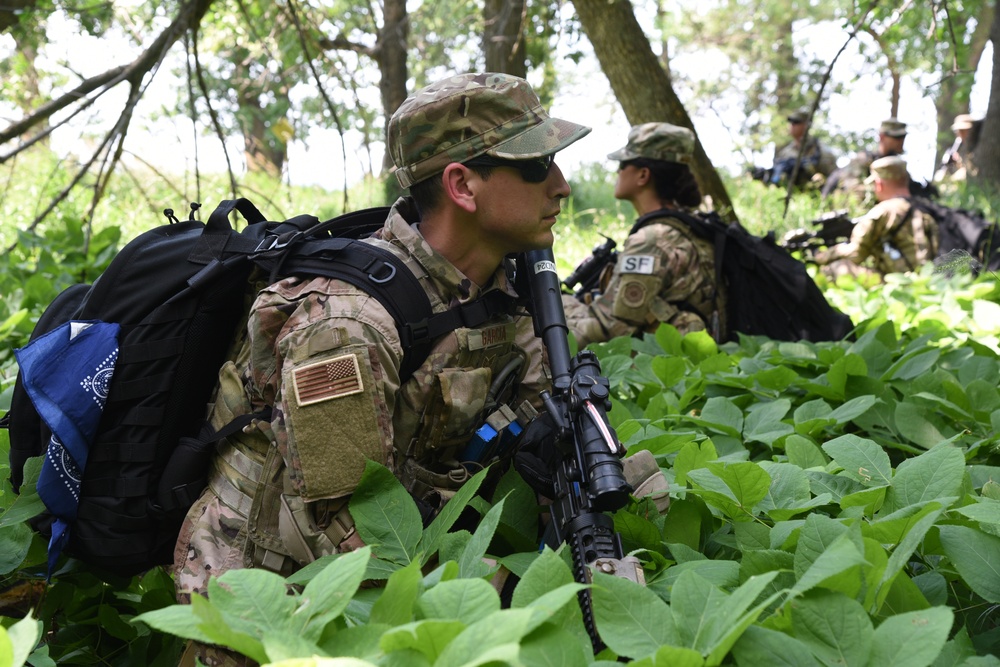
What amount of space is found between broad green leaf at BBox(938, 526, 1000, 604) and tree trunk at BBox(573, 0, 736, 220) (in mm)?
5423

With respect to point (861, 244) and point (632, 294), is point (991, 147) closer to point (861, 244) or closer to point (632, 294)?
point (861, 244)

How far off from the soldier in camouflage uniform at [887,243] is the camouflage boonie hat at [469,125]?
623cm

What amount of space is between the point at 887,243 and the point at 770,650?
764 centimetres

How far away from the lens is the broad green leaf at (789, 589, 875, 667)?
1.34m

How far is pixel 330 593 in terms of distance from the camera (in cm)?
138

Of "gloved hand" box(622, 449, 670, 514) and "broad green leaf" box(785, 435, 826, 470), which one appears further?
"broad green leaf" box(785, 435, 826, 470)

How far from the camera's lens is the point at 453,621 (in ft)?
4.19

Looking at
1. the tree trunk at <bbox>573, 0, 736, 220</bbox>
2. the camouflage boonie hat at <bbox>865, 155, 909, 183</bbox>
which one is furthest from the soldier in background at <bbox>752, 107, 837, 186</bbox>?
the tree trunk at <bbox>573, 0, 736, 220</bbox>

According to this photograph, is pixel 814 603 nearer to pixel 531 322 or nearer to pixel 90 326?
pixel 531 322

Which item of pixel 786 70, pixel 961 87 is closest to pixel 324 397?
pixel 961 87

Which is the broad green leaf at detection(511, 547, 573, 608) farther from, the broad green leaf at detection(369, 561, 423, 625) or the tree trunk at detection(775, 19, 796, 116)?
the tree trunk at detection(775, 19, 796, 116)

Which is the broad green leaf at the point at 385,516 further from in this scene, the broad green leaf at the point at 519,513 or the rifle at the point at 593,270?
the rifle at the point at 593,270

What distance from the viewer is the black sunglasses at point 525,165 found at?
224 centimetres

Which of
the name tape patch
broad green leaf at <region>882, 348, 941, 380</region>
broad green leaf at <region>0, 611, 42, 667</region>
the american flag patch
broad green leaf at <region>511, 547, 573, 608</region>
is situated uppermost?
the name tape patch
